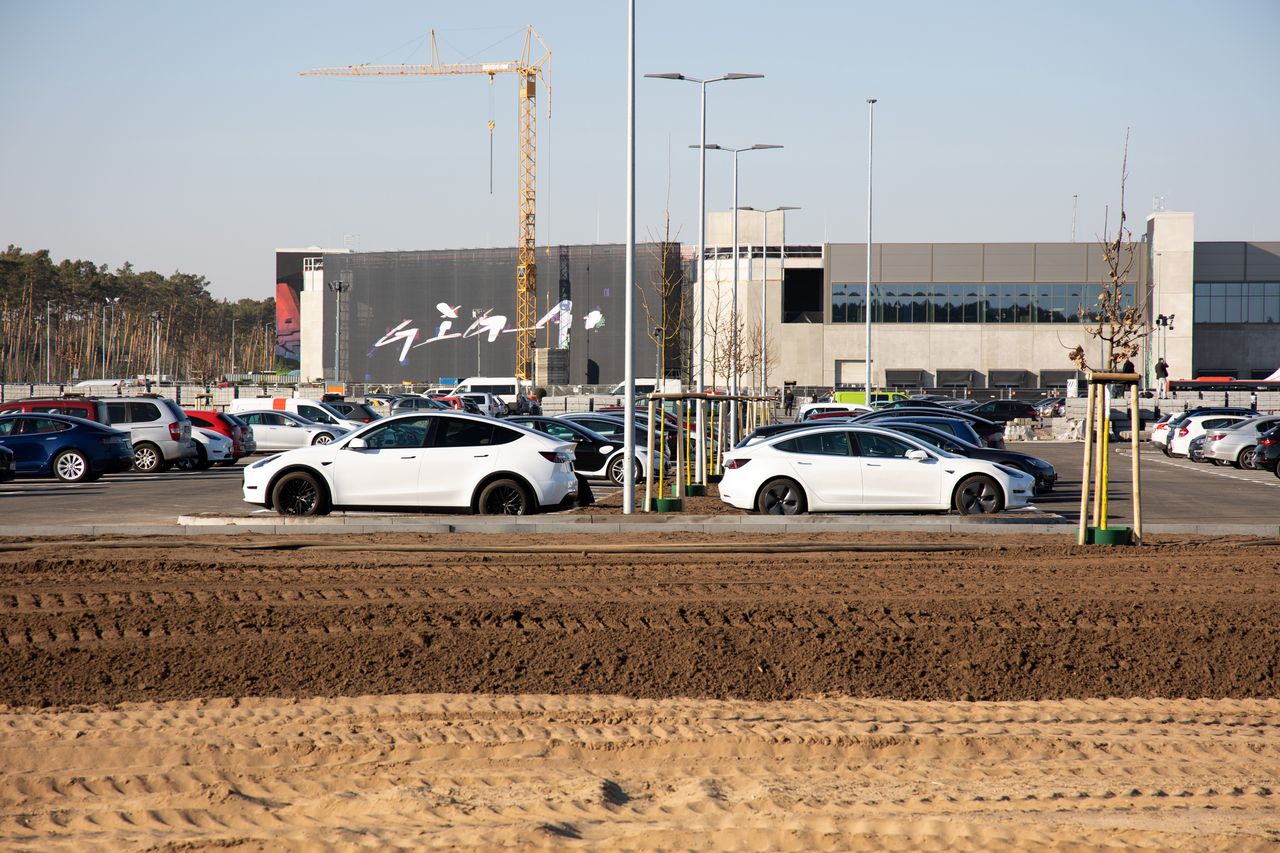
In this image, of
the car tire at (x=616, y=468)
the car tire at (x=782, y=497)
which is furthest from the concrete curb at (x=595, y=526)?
the car tire at (x=616, y=468)

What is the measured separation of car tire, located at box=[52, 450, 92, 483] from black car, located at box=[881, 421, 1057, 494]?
15555 millimetres

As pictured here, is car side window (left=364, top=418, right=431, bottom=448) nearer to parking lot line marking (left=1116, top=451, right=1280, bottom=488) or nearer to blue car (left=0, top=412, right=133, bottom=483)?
blue car (left=0, top=412, right=133, bottom=483)

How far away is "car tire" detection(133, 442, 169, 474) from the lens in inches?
1112

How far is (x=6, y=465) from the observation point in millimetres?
23281

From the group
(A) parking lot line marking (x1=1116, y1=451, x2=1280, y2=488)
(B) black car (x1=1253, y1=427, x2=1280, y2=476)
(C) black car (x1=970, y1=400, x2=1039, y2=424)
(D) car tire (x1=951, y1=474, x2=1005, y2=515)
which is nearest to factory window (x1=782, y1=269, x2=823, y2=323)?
(C) black car (x1=970, y1=400, x2=1039, y2=424)

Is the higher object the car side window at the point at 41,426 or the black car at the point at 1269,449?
the car side window at the point at 41,426

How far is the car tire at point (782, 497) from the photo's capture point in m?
18.1

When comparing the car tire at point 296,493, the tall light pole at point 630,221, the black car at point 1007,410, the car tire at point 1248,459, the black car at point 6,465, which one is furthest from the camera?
the black car at point 1007,410

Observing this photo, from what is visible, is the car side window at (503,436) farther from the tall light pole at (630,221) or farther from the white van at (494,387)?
the white van at (494,387)

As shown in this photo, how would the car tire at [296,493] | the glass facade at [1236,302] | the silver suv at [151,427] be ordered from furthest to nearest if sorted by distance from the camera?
the glass facade at [1236,302], the silver suv at [151,427], the car tire at [296,493]

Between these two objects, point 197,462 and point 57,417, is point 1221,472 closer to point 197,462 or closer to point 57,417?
point 197,462

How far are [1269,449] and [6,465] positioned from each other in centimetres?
2735

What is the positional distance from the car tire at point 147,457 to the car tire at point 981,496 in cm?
1808

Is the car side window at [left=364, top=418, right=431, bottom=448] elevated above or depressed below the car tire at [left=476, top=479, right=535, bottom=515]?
above
